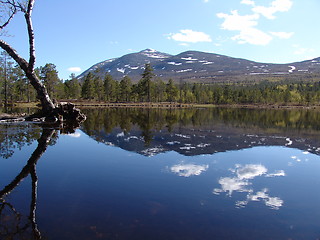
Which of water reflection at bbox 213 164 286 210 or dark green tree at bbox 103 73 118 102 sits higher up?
dark green tree at bbox 103 73 118 102

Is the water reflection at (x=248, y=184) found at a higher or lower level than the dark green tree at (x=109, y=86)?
lower

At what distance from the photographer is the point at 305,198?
9812mm

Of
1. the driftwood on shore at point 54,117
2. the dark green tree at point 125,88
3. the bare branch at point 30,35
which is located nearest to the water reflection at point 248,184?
the bare branch at point 30,35

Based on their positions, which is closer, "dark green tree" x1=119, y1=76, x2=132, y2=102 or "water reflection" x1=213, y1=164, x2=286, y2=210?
"water reflection" x1=213, y1=164, x2=286, y2=210

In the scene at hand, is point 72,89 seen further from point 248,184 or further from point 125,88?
point 248,184

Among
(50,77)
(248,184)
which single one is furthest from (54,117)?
(50,77)

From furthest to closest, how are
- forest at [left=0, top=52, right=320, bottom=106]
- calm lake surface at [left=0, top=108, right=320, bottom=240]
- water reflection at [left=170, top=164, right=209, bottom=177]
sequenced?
forest at [left=0, top=52, right=320, bottom=106]
water reflection at [left=170, top=164, right=209, bottom=177]
calm lake surface at [left=0, top=108, right=320, bottom=240]

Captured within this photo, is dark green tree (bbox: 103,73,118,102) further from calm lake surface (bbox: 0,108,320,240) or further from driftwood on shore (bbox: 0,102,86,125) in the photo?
calm lake surface (bbox: 0,108,320,240)

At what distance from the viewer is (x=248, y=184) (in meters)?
11.2

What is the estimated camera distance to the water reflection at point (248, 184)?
931 centimetres

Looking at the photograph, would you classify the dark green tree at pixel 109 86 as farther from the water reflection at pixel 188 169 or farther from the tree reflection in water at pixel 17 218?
the tree reflection in water at pixel 17 218

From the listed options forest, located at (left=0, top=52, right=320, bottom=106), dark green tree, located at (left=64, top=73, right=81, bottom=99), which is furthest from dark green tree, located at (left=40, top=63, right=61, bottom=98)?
dark green tree, located at (left=64, top=73, right=81, bottom=99)

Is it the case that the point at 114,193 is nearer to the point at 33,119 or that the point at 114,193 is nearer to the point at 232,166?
the point at 232,166

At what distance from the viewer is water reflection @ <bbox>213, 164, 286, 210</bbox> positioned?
9.31 meters
